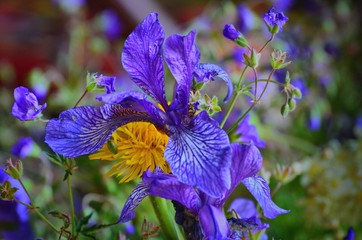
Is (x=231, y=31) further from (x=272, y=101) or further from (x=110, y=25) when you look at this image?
(x=110, y=25)

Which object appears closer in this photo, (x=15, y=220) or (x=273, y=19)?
(x=273, y=19)

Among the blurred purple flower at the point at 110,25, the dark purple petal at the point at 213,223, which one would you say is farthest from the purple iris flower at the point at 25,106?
the blurred purple flower at the point at 110,25

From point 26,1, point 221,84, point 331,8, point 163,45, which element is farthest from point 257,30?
point 26,1

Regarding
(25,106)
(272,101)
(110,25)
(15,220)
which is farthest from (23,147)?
(110,25)

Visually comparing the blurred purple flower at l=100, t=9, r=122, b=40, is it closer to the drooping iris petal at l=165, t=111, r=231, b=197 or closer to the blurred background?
the blurred background

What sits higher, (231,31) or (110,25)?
(110,25)
